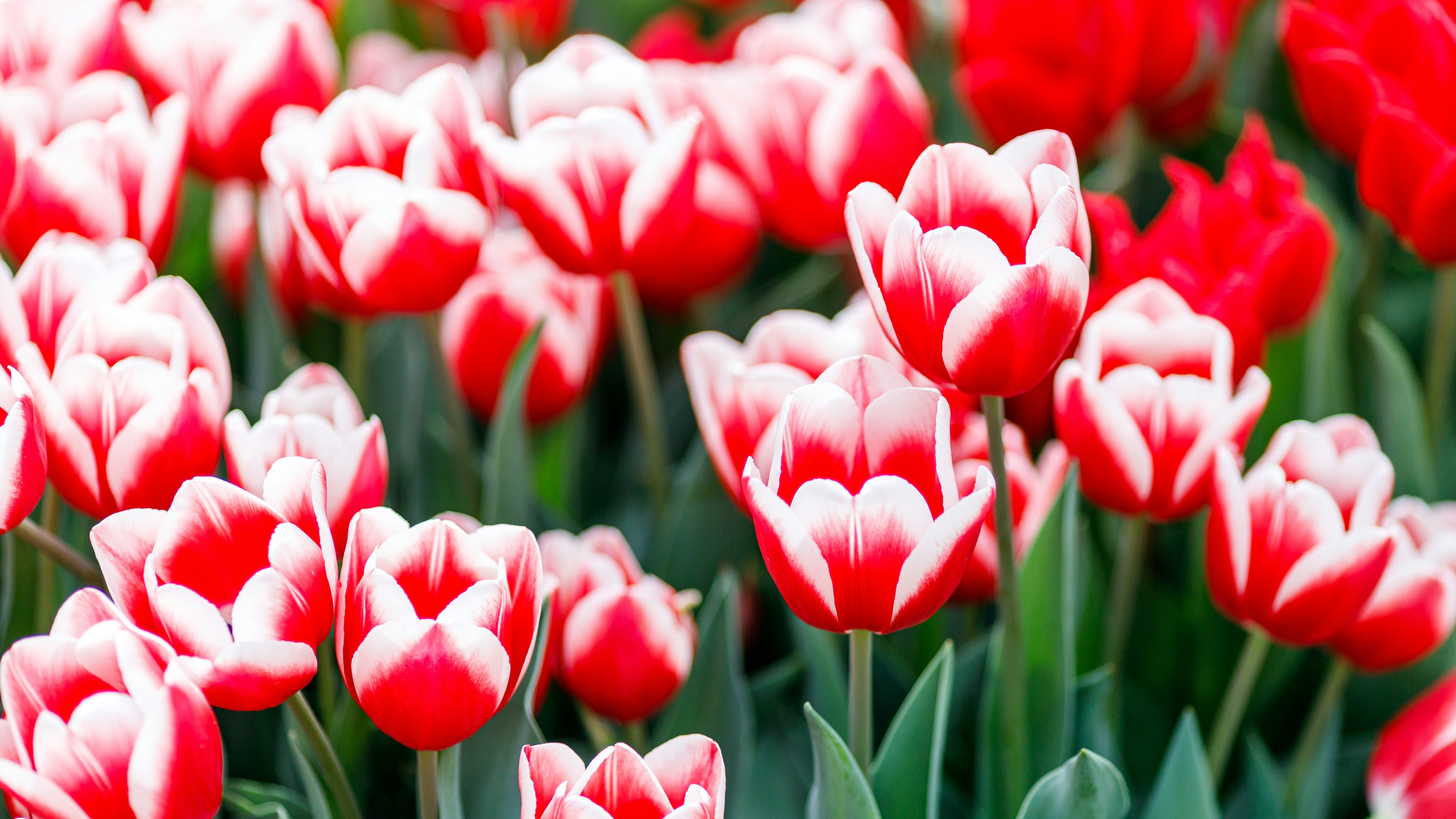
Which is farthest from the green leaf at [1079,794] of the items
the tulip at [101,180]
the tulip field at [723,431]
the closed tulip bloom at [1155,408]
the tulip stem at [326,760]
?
the tulip at [101,180]

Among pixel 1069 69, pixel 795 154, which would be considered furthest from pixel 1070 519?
pixel 1069 69

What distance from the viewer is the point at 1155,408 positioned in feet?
1.61

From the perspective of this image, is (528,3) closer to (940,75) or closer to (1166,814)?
(940,75)

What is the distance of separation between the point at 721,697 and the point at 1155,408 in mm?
228

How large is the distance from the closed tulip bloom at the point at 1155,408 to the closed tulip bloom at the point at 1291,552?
0.05 feet

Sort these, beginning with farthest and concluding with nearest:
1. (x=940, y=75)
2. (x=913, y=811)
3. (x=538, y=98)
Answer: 1. (x=940, y=75)
2. (x=538, y=98)
3. (x=913, y=811)

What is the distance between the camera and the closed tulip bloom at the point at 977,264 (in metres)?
0.38

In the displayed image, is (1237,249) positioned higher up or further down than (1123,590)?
higher up

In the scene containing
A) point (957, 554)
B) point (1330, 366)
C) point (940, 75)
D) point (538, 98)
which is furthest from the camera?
point (940, 75)

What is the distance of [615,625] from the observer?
0.52 meters

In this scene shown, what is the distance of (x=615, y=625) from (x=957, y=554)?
188mm

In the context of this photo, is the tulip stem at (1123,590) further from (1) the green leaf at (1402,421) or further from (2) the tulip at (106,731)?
(2) the tulip at (106,731)

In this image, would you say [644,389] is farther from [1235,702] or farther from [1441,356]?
[1441,356]

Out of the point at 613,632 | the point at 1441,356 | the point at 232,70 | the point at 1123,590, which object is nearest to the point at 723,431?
the point at 613,632
